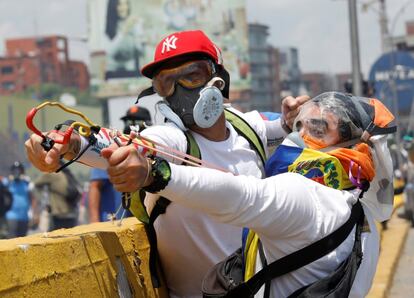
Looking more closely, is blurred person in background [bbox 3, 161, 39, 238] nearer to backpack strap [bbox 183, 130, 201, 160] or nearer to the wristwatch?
backpack strap [bbox 183, 130, 201, 160]

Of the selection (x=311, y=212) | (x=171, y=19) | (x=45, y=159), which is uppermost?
(x=171, y=19)

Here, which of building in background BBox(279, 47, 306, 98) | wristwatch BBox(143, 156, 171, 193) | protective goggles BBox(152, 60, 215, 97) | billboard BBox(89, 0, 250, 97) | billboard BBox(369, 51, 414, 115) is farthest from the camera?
building in background BBox(279, 47, 306, 98)

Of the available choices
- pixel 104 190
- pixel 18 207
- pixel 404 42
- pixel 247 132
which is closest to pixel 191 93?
pixel 247 132

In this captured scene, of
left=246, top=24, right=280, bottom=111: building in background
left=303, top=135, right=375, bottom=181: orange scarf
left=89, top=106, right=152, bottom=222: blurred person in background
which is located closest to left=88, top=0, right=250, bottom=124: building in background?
left=89, top=106, right=152, bottom=222: blurred person in background

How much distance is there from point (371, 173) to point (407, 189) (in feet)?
52.7

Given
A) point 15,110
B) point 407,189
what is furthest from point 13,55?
point 407,189

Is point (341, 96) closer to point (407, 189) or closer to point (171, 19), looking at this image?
point (407, 189)

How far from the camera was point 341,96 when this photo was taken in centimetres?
410

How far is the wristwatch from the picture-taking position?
3.19m

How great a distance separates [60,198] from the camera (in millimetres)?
13164

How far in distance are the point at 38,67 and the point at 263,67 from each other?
48.8 meters

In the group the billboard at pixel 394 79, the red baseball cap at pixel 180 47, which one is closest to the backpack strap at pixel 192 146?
the red baseball cap at pixel 180 47

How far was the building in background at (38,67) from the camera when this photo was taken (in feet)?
464

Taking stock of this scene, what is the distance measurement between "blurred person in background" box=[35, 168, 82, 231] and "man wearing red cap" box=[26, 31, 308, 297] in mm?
8558
